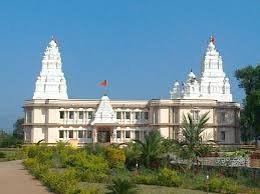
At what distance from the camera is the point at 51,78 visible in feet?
281

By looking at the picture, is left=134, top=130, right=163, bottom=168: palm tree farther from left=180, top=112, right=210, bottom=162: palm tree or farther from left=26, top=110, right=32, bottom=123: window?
left=26, top=110, right=32, bottom=123: window

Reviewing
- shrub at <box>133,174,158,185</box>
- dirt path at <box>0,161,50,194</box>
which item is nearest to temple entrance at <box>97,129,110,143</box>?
dirt path at <box>0,161,50,194</box>

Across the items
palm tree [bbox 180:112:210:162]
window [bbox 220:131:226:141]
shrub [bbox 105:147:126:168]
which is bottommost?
shrub [bbox 105:147:126:168]

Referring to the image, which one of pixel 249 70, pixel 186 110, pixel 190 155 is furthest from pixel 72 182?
pixel 186 110

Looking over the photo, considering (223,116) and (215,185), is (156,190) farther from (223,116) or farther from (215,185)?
(223,116)

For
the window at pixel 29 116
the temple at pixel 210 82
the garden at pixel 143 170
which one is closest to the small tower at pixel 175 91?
the temple at pixel 210 82

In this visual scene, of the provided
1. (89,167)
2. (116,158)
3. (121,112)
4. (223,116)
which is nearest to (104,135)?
(121,112)

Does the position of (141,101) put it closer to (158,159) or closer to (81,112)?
(81,112)

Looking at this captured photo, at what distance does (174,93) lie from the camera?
92562mm

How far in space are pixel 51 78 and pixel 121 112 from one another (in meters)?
11.2

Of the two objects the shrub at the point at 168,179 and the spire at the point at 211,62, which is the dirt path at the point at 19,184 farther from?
the spire at the point at 211,62

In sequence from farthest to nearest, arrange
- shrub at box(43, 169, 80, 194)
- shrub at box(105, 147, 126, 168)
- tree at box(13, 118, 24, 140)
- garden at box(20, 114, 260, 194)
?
tree at box(13, 118, 24, 140)
shrub at box(105, 147, 126, 168)
garden at box(20, 114, 260, 194)
shrub at box(43, 169, 80, 194)

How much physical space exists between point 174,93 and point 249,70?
23.0 meters

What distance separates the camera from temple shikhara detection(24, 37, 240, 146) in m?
78.5
